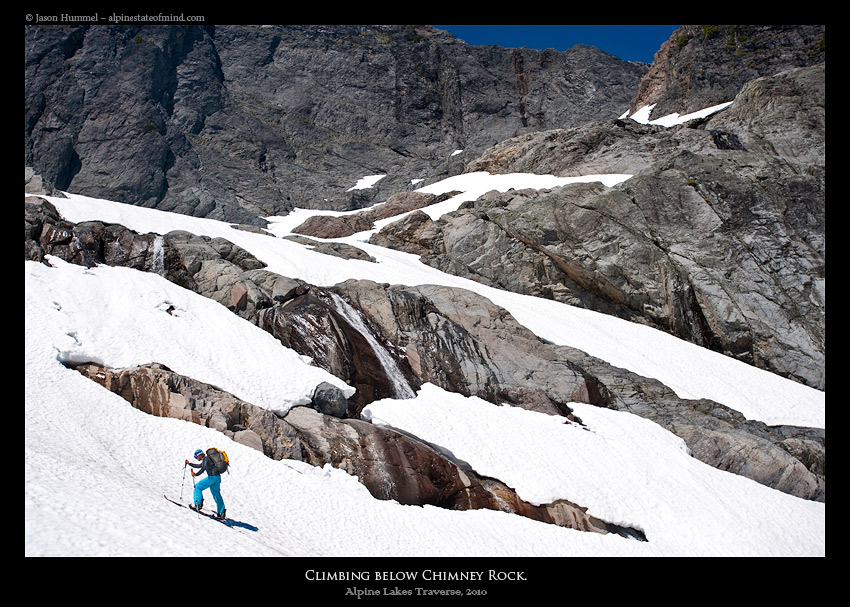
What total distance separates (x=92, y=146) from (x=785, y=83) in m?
67.6

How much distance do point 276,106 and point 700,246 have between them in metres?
71.4

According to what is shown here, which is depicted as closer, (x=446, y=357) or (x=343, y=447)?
(x=343, y=447)

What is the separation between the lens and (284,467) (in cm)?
1127

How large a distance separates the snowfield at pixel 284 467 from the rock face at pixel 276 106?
43093 mm

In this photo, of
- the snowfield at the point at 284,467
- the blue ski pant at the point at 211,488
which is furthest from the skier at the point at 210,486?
the snowfield at the point at 284,467

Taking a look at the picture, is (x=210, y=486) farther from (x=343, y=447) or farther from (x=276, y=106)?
(x=276, y=106)

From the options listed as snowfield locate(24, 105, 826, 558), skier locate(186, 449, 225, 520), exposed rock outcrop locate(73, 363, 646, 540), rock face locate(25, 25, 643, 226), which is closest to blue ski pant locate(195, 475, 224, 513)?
skier locate(186, 449, 225, 520)

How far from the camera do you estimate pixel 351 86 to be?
86438 mm

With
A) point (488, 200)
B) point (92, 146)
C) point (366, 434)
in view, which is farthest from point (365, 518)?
point (92, 146)

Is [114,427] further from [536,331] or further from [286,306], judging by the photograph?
[536,331]

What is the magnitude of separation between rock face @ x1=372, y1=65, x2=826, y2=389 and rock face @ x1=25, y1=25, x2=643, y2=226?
3182cm

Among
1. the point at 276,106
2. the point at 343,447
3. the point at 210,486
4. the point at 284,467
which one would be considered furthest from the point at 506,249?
the point at 276,106

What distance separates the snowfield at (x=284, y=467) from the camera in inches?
326

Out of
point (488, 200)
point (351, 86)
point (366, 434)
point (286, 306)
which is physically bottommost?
point (366, 434)
